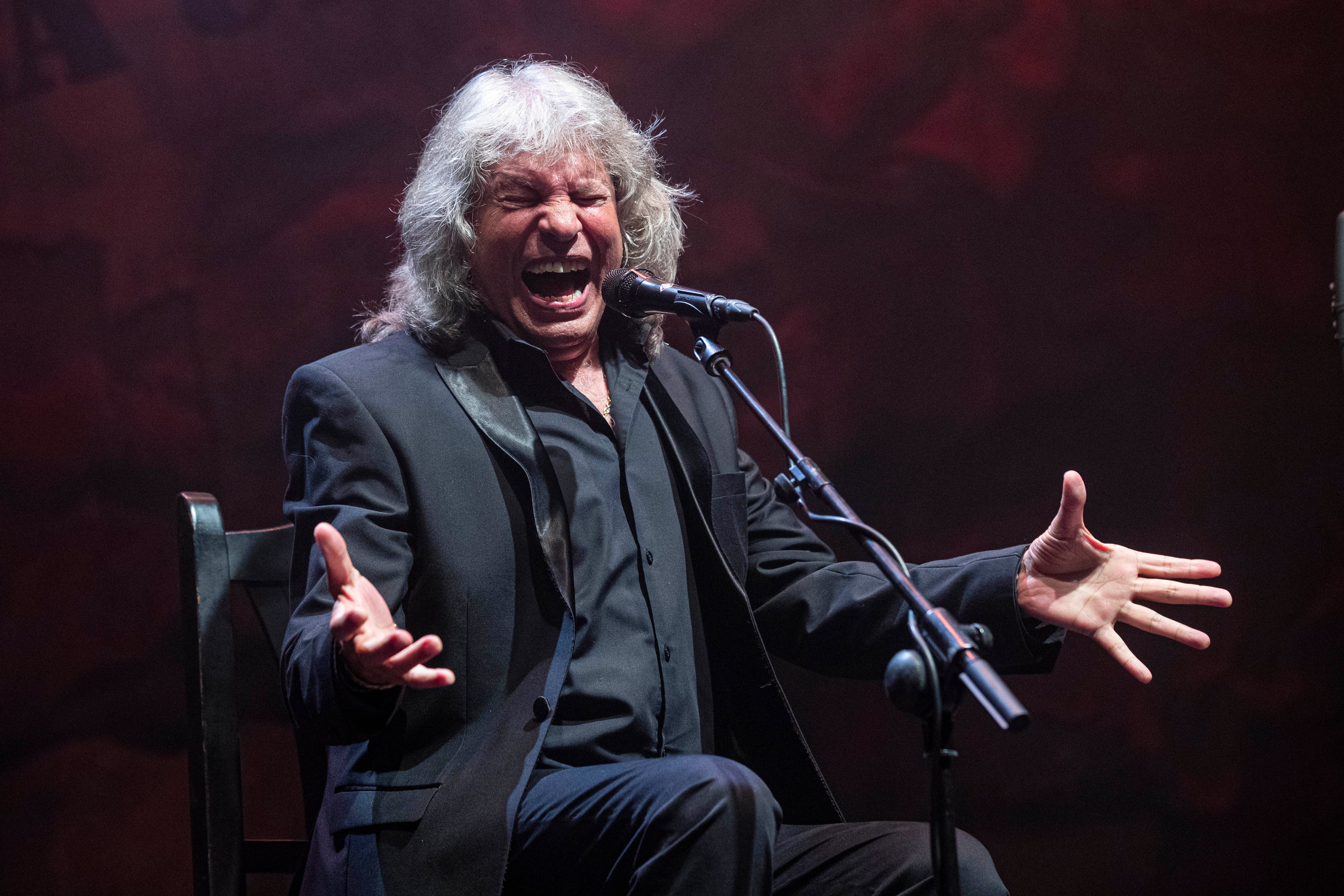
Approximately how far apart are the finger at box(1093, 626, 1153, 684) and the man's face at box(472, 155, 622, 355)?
0.98 metres

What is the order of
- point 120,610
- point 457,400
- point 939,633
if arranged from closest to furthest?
1. point 939,633
2. point 457,400
3. point 120,610

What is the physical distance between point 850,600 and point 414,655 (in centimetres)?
86

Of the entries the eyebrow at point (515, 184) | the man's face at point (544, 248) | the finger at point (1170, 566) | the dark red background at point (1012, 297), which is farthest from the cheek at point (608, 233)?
the finger at point (1170, 566)

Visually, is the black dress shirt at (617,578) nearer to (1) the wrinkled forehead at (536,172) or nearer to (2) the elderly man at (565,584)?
(2) the elderly man at (565,584)

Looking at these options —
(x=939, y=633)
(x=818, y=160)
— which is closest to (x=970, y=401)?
(x=818, y=160)

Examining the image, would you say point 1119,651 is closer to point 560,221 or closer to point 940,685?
point 940,685

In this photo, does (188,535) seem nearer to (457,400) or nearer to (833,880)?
(457,400)

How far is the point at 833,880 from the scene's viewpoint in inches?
62.1

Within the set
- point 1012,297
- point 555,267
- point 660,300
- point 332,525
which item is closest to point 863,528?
point 660,300

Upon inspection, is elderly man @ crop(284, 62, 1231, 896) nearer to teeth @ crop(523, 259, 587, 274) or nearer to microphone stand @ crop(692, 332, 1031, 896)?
teeth @ crop(523, 259, 587, 274)

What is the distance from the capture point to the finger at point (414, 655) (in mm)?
1242

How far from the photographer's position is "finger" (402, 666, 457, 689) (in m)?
1.27

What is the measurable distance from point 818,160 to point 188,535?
54.3 inches

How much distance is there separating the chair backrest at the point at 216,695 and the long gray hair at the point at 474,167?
1.49 ft
